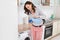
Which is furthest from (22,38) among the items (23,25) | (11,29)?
(11,29)

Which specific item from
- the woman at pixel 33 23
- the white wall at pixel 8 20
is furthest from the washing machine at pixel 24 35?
→ the white wall at pixel 8 20

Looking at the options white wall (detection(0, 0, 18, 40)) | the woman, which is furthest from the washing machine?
white wall (detection(0, 0, 18, 40))

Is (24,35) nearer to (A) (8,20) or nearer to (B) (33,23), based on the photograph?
(B) (33,23)

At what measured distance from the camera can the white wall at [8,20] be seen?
0.58 metres

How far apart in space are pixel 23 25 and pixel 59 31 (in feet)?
3.12

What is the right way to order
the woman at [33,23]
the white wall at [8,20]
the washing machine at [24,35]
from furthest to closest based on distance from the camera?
1. the woman at [33,23]
2. the washing machine at [24,35]
3. the white wall at [8,20]

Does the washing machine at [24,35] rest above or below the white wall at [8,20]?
below

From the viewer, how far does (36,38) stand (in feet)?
4.42

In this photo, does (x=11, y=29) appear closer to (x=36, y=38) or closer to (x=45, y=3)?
(x=36, y=38)

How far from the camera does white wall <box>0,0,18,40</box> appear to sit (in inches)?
22.8

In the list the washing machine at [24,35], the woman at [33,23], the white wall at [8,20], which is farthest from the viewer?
the woman at [33,23]

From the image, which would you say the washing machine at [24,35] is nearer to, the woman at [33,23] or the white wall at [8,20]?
the woman at [33,23]

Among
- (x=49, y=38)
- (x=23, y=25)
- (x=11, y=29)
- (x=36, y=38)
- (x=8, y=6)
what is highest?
(x=8, y=6)

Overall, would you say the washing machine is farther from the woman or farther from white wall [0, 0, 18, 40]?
white wall [0, 0, 18, 40]
